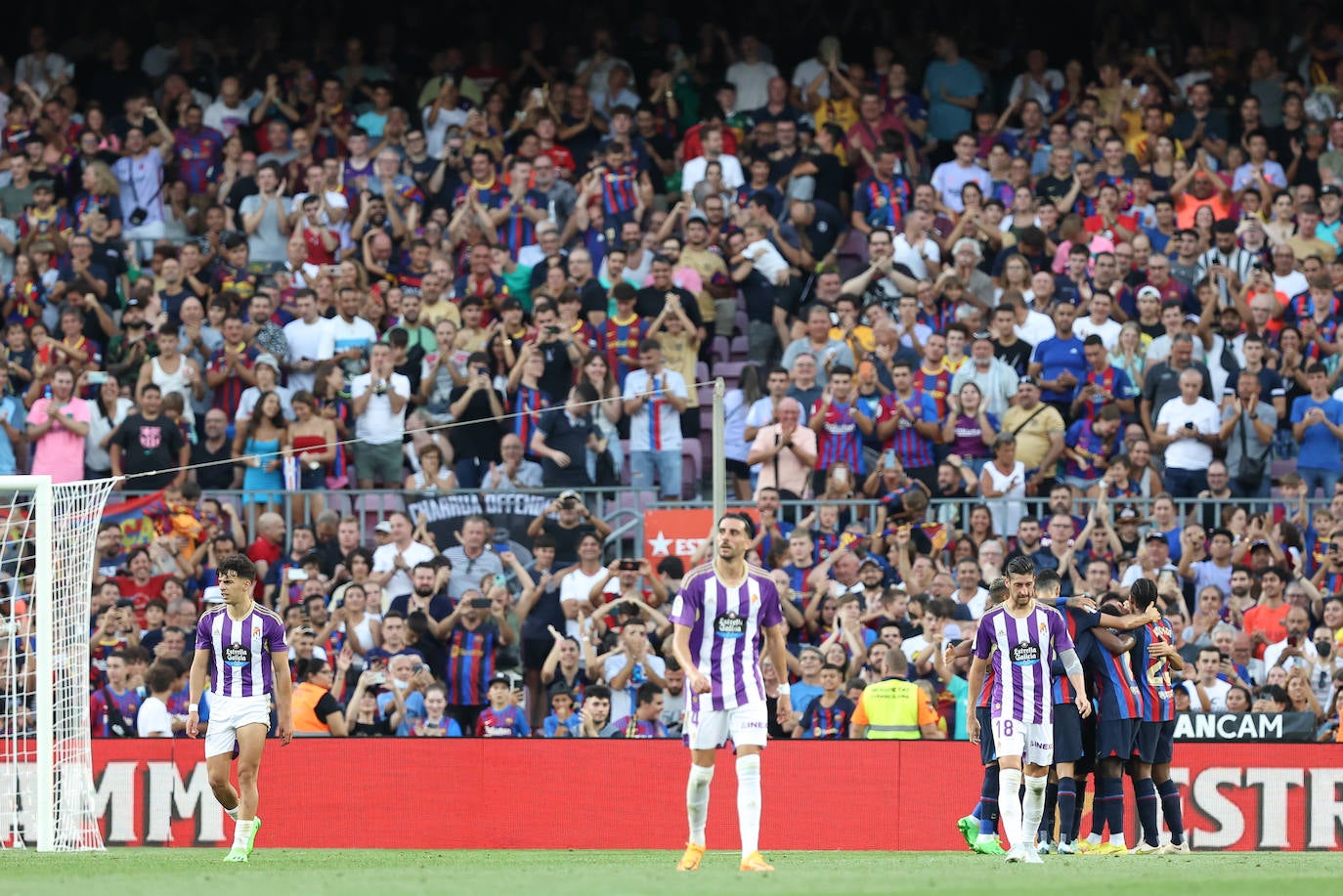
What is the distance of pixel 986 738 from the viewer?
14016 millimetres

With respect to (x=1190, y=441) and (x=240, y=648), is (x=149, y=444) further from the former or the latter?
(x=1190, y=441)

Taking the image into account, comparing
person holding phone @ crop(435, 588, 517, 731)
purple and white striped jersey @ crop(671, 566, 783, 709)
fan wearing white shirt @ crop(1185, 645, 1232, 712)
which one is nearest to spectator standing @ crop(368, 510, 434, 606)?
person holding phone @ crop(435, 588, 517, 731)

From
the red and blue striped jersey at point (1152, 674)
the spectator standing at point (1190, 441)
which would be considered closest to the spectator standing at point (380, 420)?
the spectator standing at point (1190, 441)

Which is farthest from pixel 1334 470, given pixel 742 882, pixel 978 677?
pixel 742 882

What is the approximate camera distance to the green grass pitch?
414 inches

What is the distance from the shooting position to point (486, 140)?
23547mm

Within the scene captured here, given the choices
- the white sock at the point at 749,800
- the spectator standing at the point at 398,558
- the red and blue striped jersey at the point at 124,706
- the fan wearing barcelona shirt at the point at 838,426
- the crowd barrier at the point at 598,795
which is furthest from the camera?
the fan wearing barcelona shirt at the point at 838,426

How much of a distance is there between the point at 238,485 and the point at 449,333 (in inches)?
99.1

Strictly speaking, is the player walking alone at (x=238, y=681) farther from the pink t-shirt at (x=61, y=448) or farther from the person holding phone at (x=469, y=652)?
the pink t-shirt at (x=61, y=448)

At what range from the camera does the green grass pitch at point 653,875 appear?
34.5 feet

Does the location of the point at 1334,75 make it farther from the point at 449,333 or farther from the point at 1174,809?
the point at 1174,809

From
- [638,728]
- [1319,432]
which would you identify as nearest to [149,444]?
[638,728]

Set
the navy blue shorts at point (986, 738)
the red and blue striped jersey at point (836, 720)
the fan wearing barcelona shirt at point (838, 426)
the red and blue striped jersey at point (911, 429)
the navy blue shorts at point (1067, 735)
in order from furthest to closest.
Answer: the red and blue striped jersey at point (911, 429), the fan wearing barcelona shirt at point (838, 426), the red and blue striped jersey at point (836, 720), the navy blue shorts at point (1067, 735), the navy blue shorts at point (986, 738)

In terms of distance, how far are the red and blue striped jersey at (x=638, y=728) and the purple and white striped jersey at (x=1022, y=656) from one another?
4.52 m
